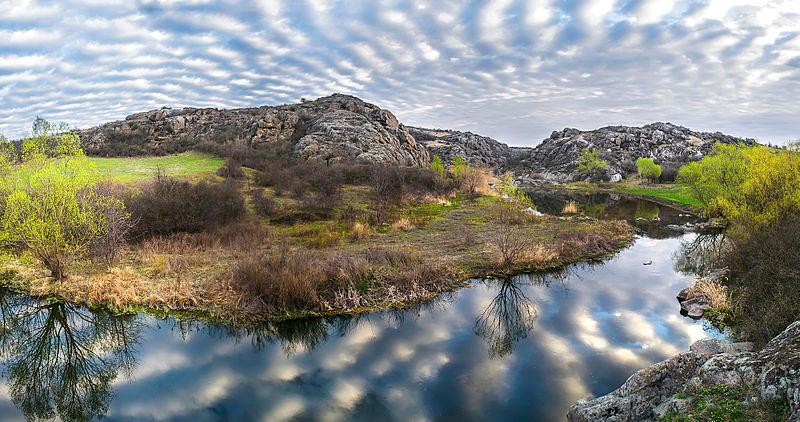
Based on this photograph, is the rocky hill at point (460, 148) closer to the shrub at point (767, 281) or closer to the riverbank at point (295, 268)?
the riverbank at point (295, 268)

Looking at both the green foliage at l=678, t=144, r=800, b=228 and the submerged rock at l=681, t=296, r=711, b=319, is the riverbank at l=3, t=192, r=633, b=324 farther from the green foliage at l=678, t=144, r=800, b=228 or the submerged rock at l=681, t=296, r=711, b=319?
the green foliage at l=678, t=144, r=800, b=228

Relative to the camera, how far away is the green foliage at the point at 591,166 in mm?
105312

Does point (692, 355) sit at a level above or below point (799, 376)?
below

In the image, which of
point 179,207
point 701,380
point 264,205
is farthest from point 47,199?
point 701,380

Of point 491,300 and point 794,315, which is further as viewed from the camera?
point 491,300

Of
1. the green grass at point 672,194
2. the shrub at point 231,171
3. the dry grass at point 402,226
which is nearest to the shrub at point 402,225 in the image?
the dry grass at point 402,226

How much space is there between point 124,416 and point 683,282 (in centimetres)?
2562

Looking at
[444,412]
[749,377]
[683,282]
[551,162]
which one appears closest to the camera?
[749,377]

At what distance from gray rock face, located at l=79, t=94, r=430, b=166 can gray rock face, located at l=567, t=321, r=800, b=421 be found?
182ft

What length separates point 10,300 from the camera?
63.8 ft

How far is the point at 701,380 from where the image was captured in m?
7.75

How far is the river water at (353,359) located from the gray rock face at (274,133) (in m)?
45.7

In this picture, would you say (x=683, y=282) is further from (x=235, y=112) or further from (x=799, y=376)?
(x=235, y=112)

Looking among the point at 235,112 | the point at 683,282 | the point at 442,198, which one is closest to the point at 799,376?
the point at 683,282
